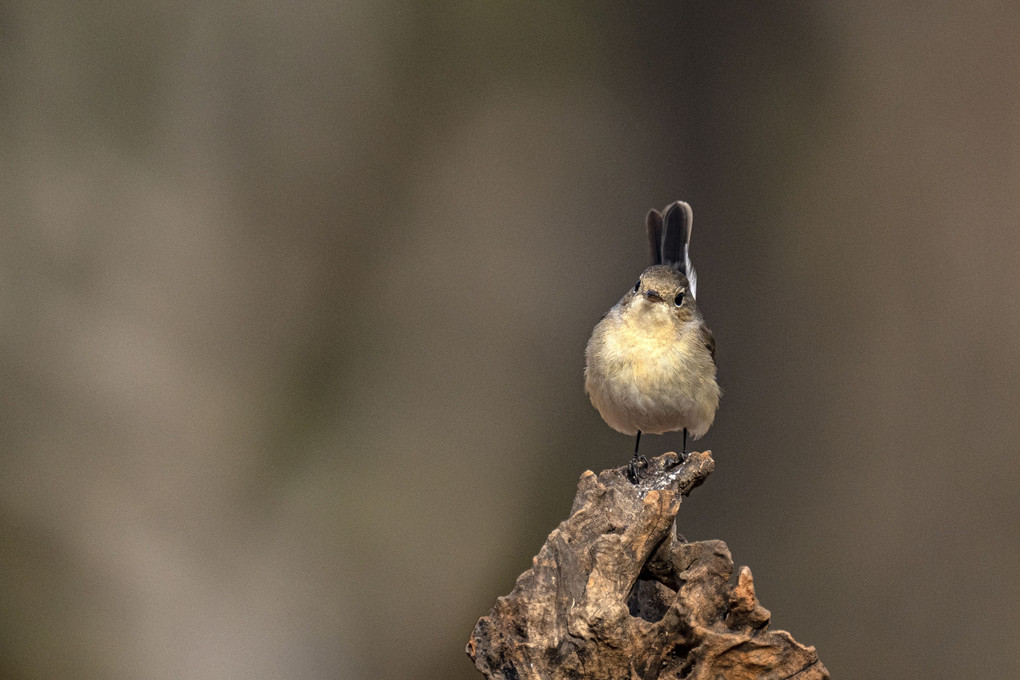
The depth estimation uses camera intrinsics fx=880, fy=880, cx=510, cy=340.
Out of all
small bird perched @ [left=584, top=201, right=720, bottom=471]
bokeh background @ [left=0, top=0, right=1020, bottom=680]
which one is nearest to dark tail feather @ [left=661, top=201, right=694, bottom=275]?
small bird perched @ [left=584, top=201, right=720, bottom=471]

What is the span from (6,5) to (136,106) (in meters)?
0.39

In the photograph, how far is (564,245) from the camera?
9.18 ft

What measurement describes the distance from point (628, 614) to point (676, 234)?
1139 mm

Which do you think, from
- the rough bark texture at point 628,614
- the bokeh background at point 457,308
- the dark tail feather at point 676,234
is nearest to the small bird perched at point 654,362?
the dark tail feather at point 676,234

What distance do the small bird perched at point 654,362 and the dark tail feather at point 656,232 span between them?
31 centimetres

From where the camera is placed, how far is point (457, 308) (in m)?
2.79

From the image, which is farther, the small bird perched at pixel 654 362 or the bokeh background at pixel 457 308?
the bokeh background at pixel 457 308

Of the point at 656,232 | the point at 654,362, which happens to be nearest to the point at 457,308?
the point at 656,232

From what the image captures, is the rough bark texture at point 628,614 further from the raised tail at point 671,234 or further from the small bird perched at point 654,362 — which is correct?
the raised tail at point 671,234

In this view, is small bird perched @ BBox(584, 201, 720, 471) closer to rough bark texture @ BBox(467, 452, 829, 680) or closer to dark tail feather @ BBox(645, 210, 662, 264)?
dark tail feather @ BBox(645, 210, 662, 264)

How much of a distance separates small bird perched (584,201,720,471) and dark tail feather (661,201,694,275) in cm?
29

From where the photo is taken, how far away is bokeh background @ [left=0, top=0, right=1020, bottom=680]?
2447 millimetres

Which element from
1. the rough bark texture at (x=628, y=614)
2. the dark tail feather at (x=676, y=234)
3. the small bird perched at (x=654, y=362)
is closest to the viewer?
the rough bark texture at (x=628, y=614)

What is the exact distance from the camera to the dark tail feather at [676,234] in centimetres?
204
